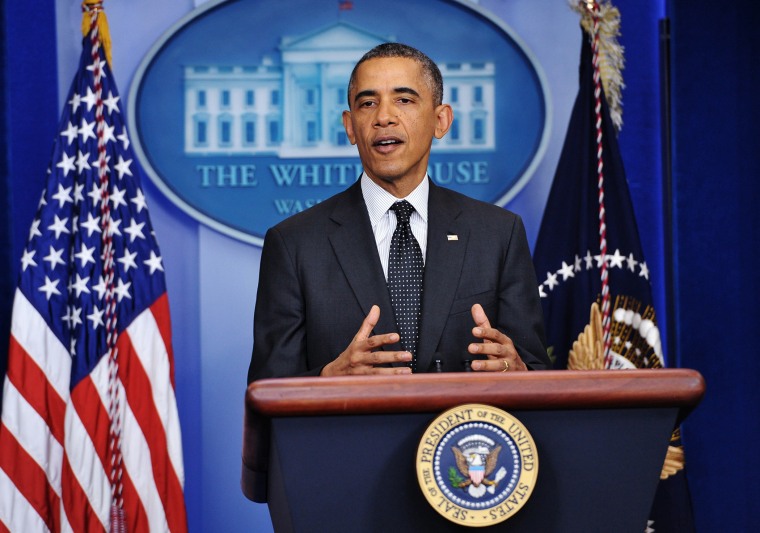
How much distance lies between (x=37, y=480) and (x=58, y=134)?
112 cm

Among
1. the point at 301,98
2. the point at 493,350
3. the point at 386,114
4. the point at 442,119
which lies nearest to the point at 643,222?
the point at 301,98

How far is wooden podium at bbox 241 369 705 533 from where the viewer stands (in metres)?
1.29

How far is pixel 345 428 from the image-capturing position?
1317 millimetres

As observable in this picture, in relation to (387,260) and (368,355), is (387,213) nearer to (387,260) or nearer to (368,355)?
(387,260)

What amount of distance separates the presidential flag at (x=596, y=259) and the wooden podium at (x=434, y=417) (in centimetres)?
197

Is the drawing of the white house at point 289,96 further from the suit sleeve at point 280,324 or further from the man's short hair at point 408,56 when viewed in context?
the suit sleeve at point 280,324

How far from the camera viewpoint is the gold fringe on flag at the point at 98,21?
3309mm

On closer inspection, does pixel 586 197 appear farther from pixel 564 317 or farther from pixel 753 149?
pixel 753 149

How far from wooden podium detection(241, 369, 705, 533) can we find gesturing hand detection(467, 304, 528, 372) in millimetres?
226

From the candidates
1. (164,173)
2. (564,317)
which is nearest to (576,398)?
(564,317)

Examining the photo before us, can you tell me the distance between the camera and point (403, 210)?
2055mm

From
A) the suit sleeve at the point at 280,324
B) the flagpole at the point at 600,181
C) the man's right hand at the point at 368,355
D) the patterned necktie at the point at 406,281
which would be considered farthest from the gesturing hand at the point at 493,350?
the flagpole at the point at 600,181

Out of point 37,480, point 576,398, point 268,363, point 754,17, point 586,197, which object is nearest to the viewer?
point 576,398

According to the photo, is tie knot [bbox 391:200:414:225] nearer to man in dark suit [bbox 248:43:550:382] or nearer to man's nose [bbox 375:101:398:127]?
man in dark suit [bbox 248:43:550:382]
